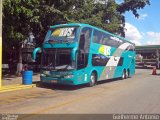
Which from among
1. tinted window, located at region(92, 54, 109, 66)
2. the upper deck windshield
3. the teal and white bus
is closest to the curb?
the teal and white bus

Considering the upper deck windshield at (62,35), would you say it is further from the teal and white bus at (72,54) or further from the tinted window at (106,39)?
the tinted window at (106,39)

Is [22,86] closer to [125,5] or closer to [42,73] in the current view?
[42,73]

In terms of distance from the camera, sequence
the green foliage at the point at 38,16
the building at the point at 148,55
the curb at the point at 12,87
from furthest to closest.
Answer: the building at the point at 148,55, the green foliage at the point at 38,16, the curb at the point at 12,87

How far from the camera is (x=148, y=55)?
6888cm

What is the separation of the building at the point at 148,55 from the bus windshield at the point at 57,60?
40320 millimetres

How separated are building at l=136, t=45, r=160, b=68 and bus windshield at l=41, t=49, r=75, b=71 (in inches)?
1587

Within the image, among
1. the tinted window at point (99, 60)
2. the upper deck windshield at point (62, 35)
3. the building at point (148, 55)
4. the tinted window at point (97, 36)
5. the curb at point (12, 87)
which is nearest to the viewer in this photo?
the curb at point (12, 87)

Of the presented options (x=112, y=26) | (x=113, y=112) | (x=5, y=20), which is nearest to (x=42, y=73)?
(x=5, y=20)

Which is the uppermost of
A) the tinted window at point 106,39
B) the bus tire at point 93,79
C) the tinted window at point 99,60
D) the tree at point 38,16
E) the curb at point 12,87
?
the tree at point 38,16

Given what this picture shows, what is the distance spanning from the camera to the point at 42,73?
763 inches

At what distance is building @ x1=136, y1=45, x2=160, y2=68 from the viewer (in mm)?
58750

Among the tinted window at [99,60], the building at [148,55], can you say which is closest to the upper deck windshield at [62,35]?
the tinted window at [99,60]

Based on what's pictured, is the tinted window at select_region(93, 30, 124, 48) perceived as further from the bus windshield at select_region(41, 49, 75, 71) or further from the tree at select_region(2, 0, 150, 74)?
the tree at select_region(2, 0, 150, 74)

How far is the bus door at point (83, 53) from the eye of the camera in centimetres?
1876
